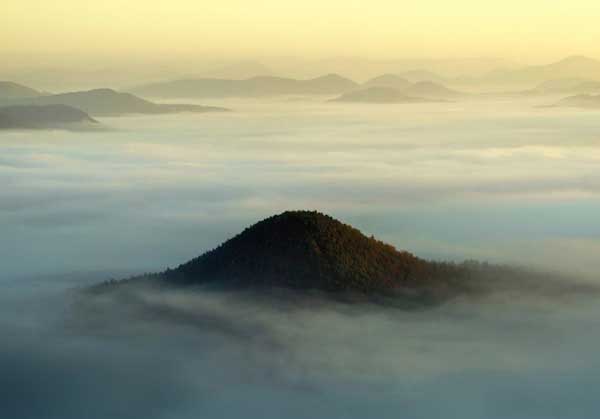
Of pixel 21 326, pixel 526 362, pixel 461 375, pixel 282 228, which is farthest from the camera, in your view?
pixel 21 326

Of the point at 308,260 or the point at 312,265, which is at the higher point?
the point at 308,260

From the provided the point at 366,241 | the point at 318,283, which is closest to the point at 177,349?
the point at 318,283

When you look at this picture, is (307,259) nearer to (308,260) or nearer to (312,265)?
(308,260)

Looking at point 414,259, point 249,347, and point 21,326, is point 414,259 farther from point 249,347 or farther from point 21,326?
point 21,326

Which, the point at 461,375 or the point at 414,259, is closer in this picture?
the point at 461,375

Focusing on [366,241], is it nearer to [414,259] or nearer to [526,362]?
[414,259]

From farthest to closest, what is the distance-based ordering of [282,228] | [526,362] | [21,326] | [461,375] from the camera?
[21,326], [282,228], [526,362], [461,375]

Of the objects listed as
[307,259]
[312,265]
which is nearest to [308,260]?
[307,259]

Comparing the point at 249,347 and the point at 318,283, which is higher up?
the point at 318,283

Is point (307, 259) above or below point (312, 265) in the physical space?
above


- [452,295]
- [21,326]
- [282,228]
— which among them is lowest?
[21,326]
